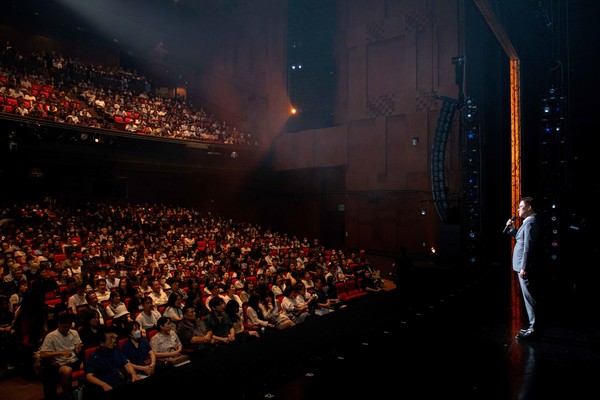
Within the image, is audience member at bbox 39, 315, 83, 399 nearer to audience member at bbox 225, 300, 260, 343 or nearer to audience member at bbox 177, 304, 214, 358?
audience member at bbox 177, 304, 214, 358

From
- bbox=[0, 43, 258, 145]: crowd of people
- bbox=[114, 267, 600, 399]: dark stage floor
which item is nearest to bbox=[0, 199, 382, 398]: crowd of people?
bbox=[114, 267, 600, 399]: dark stage floor

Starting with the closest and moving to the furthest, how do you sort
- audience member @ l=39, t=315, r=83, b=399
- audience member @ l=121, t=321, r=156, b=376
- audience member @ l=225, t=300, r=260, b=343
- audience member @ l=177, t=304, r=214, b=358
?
audience member @ l=39, t=315, r=83, b=399, audience member @ l=121, t=321, r=156, b=376, audience member @ l=177, t=304, r=214, b=358, audience member @ l=225, t=300, r=260, b=343

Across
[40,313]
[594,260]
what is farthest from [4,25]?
[594,260]

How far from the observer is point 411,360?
3303 millimetres

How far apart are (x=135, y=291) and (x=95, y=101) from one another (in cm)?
1042

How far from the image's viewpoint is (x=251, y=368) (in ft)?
11.0

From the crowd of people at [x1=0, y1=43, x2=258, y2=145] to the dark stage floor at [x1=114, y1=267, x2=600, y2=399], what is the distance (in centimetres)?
1155

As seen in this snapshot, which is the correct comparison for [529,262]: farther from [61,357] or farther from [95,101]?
[95,101]

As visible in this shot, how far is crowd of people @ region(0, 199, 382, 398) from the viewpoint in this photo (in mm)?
4746

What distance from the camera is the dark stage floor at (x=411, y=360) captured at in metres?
2.79

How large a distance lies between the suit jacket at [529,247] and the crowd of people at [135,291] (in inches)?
92.4

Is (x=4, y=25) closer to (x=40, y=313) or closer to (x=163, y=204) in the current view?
(x=163, y=204)

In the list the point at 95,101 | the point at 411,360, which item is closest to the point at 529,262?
the point at 411,360

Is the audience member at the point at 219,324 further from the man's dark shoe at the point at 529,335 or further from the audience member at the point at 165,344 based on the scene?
the man's dark shoe at the point at 529,335
